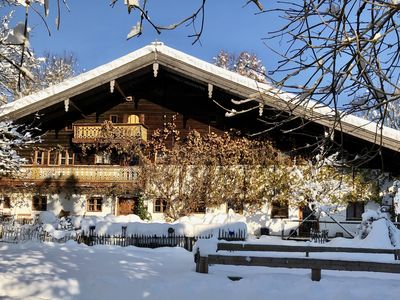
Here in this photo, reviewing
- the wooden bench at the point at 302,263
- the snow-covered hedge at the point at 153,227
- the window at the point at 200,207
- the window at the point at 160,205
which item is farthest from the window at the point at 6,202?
the wooden bench at the point at 302,263

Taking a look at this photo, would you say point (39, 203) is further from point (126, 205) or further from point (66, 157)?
point (126, 205)

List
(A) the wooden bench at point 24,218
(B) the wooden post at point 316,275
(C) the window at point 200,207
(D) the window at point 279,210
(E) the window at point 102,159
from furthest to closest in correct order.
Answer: (E) the window at point 102,159
(A) the wooden bench at point 24,218
(C) the window at point 200,207
(D) the window at point 279,210
(B) the wooden post at point 316,275

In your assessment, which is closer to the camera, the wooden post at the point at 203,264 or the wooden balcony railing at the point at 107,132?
the wooden post at the point at 203,264

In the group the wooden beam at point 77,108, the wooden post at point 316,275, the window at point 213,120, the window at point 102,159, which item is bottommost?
the wooden post at point 316,275

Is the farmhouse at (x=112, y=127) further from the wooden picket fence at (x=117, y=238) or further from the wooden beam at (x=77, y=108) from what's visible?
the wooden picket fence at (x=117, y=238)

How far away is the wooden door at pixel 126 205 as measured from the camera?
25000mm

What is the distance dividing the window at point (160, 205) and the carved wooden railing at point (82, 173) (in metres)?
1.69

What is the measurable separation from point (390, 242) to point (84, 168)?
15.2 m

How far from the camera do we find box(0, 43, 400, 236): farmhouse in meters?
22.9

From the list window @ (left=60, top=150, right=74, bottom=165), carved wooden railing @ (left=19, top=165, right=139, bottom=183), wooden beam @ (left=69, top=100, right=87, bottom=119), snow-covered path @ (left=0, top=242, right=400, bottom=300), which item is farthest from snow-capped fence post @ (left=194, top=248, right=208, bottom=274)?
window @ (left=60, top=150, right=74, bottom=165)

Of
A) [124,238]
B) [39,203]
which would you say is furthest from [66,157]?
[124,238]

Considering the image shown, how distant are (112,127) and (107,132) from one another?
36cm

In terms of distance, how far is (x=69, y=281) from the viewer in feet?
32.6

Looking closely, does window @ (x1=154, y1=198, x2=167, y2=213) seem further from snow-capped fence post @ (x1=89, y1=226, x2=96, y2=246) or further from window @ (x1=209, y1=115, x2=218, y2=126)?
snow-capped fence post @ (x1=89, y1=226, x2=96, y2=246)
